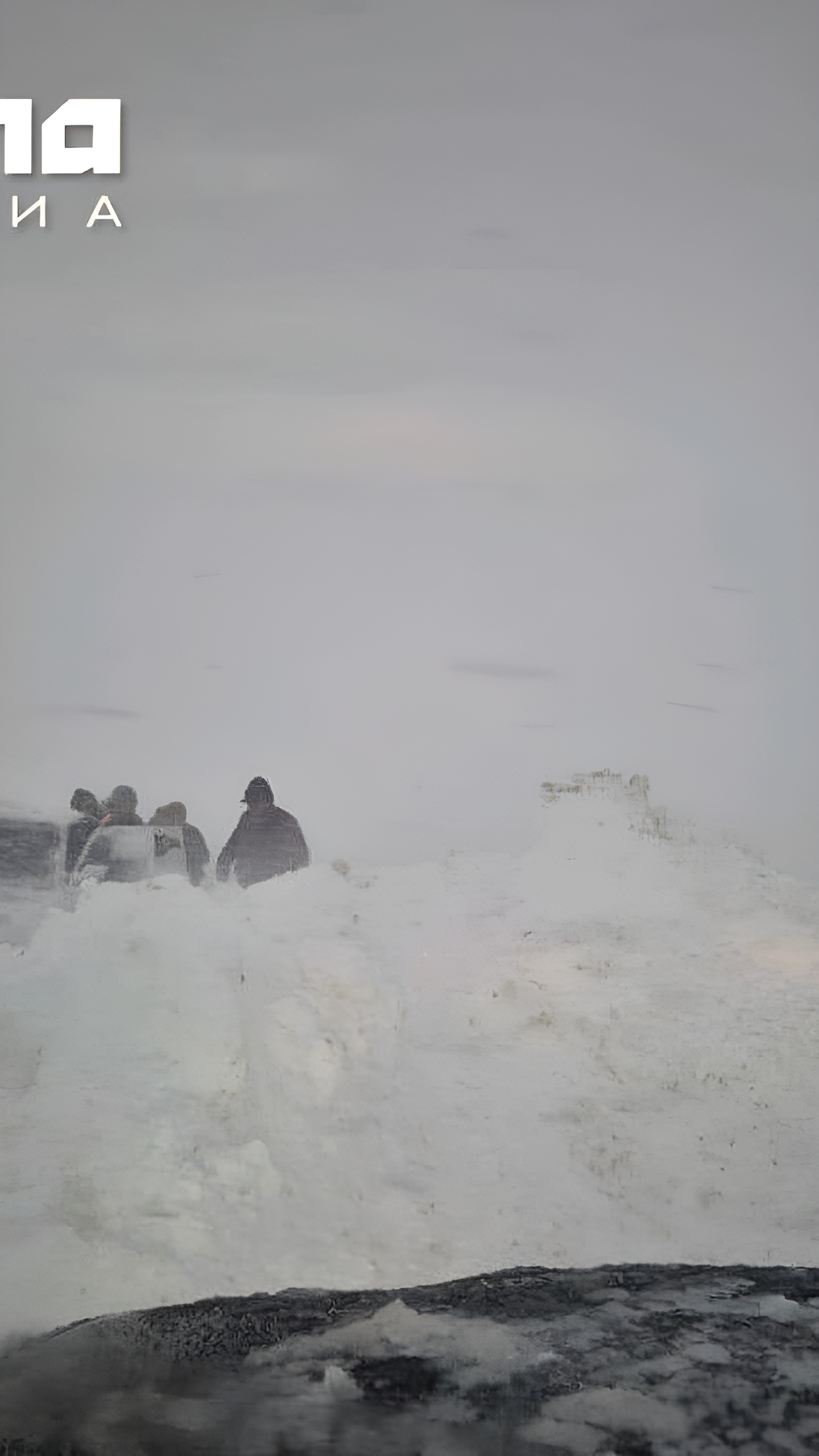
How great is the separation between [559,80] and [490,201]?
26cm

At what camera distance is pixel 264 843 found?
2252mm

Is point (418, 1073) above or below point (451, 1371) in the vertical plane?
above

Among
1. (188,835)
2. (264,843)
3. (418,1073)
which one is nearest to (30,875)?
(188,835)

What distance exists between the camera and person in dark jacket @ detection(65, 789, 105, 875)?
223cm

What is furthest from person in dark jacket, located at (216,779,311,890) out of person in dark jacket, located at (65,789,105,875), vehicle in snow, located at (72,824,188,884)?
person in dark jacket, located at (65,789,105,875)

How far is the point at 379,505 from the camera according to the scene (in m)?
2.32

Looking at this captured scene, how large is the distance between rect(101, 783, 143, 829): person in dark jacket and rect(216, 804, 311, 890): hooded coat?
19 centimetres

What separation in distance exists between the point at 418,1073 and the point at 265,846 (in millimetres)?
512

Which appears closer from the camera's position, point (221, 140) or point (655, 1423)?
point (655, 1423)

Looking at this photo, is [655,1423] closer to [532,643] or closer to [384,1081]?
[384,1081]

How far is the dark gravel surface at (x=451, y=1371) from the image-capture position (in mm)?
1961

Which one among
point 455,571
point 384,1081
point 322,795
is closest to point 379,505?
point 455,571

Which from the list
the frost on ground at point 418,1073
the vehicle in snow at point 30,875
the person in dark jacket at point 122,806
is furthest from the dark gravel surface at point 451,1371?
the person in dark jacket at point 122,806

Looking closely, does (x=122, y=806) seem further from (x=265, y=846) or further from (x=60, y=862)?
(x=265, y=846)
